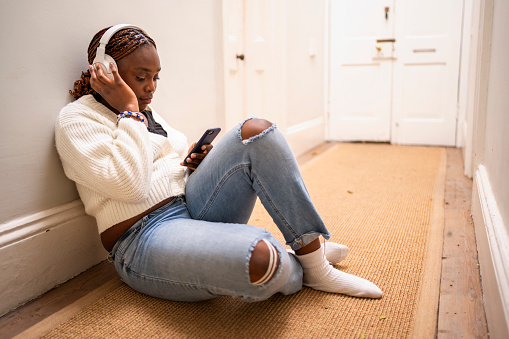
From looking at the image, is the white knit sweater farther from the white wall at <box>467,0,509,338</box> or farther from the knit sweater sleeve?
the white wall at <box>467,0,509,338</box>

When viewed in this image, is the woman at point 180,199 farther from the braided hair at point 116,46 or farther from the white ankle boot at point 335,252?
the white ankle boot at point 335,252

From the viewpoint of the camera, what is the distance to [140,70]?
4.08ft

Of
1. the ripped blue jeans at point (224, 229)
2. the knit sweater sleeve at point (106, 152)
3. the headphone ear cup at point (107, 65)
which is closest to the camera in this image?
the ripped blue jeans at point (224, 229)

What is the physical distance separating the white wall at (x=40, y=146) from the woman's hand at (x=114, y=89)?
0.49 ft

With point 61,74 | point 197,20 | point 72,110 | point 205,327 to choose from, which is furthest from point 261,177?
point 197,20

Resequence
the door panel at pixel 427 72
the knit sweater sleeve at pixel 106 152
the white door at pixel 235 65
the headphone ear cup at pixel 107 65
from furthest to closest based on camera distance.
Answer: the door panel at pixel 427 72, the white door at pixel 235 65, the headphone ear cup at pixel 107 65, the knit sweater sleeve at pixel 106 152

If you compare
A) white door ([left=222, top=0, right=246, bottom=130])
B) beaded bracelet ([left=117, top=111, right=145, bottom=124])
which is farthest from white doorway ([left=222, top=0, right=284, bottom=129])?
beaded bracelet ([left=117, top=111, right=145, bottom=124])

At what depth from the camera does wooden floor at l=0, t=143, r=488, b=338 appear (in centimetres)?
106

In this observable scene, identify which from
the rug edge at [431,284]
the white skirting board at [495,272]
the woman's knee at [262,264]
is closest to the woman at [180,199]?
the woman's knee at [262,264]

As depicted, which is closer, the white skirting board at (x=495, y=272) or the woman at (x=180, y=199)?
the white skirting board at (x=495, y=272)

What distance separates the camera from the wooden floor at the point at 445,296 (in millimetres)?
1064

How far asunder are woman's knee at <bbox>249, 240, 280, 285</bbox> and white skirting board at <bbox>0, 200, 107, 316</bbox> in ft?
2.22

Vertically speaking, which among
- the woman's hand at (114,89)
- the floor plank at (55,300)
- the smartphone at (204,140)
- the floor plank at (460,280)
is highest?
the woman's hand at (114,89)

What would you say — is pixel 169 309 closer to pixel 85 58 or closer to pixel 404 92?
pixel 85 58
